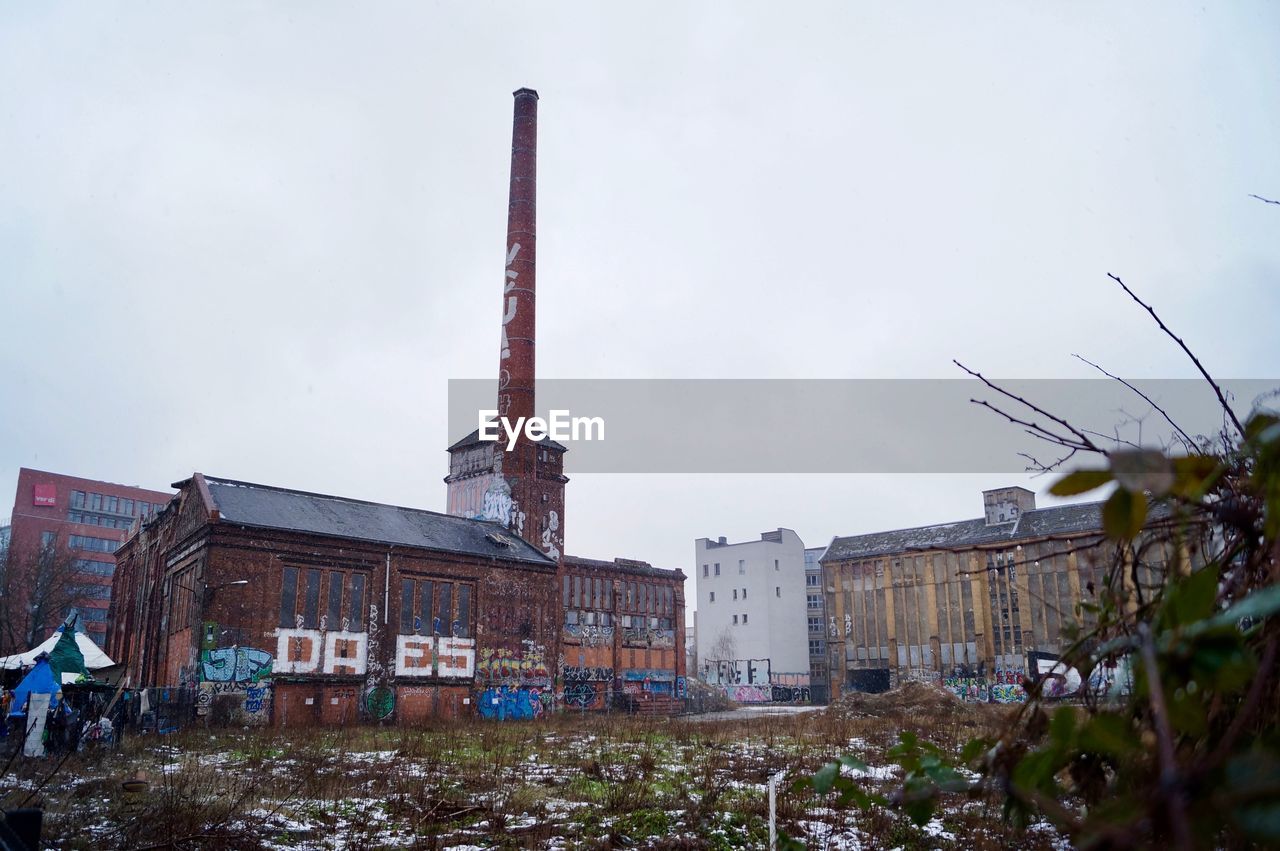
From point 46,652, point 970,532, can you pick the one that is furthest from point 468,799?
point 970,532

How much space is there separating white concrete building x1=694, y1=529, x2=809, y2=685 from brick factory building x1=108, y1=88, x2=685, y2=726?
71.4ft

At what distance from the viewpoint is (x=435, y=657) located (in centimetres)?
3042

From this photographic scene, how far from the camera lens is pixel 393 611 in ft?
98.0

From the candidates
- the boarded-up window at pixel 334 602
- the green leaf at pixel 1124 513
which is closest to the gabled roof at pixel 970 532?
the boarded-up window at pixel 334 602

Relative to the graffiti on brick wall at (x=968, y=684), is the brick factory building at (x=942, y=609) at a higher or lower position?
higher

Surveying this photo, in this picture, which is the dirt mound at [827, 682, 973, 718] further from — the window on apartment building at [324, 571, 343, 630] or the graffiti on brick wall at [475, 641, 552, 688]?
the window on apartment building at [324, 571, 343, 630]

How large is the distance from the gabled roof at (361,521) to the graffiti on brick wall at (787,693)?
100 ft

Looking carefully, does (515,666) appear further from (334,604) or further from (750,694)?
(750,694)

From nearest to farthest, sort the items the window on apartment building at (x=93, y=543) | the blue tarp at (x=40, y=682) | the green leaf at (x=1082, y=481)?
1. the green leaf at (x=1082, y=481)
2. the blue tarp at (x=40, y=682)
3. the window on apartment building at (x=93, y=543)

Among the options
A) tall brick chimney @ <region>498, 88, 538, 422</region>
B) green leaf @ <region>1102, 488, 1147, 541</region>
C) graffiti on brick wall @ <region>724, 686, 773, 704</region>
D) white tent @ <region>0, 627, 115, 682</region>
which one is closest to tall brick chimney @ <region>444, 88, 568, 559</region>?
tall brick chimney @ <region>498, 88, 538, 422</region>

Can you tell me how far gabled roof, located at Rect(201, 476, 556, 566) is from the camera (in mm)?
28297

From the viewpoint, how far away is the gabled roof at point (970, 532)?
45.1 m

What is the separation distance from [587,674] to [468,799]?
1250 inches

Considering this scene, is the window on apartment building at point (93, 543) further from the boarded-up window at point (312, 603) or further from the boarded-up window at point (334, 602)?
the boarded-up window at point (312, 603)
